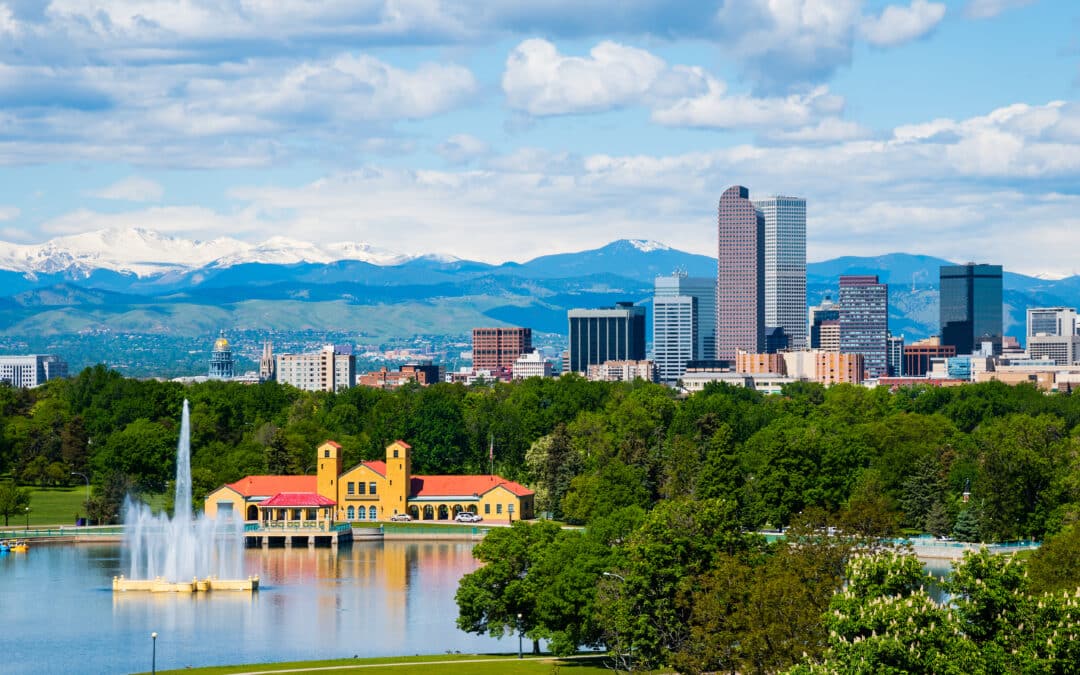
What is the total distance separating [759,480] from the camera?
113 meters

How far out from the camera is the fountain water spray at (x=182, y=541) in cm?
9785

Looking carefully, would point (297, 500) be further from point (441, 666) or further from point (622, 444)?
point (441, 666)

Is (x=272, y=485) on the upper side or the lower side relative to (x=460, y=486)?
upper

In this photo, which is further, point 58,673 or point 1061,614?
point 58,673

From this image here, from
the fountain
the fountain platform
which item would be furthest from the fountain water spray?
the fountain platform

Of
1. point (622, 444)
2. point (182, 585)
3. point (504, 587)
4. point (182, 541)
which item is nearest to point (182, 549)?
point (182, 541)

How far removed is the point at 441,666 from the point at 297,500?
6506 cm

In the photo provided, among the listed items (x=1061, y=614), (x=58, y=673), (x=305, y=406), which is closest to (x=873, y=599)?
(x=1061, y=614)

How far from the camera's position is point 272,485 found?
12975 cm

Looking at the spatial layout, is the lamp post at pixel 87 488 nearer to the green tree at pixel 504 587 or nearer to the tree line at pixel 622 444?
the tree line at pixel 622 444

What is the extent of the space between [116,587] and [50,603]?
6072mm

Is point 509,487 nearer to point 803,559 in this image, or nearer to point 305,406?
point 305,406

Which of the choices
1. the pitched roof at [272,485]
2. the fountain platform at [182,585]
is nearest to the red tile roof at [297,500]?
the pitched roof at [272,485]

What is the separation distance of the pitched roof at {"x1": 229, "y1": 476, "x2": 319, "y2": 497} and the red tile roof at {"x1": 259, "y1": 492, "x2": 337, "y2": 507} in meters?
1.33
